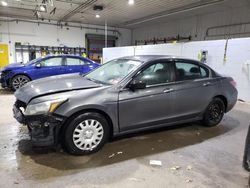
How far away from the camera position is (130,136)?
3219mm

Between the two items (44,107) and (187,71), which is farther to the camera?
(187,71)

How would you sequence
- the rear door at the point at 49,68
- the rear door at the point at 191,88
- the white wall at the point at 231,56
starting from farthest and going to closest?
the rear door at the point at 49,68 → the white wall at the point at 231,56 → the rear door at the point at 191,88

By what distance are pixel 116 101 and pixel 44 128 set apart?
3.02ft

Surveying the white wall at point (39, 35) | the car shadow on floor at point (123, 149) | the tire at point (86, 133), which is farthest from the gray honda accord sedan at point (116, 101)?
the white wall at point (39, 35)

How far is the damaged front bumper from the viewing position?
233 cm

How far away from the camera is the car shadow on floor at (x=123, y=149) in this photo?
92.7 inches

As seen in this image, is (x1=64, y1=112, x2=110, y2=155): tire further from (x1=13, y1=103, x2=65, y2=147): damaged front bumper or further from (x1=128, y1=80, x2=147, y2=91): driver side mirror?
(x1=128, y1=80, x2=147, y2=91): driver side mirror

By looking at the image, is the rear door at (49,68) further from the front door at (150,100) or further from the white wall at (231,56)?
the front door at (150,100)

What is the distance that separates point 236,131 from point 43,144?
322 centimetres

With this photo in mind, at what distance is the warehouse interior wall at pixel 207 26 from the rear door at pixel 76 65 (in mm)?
6960

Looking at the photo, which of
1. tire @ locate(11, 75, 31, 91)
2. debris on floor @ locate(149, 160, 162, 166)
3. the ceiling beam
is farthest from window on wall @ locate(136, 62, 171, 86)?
the ceiling beam

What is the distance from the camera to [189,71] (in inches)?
134

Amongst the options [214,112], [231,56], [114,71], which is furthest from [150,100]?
[231,56]

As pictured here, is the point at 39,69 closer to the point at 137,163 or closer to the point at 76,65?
the point at 76,65
